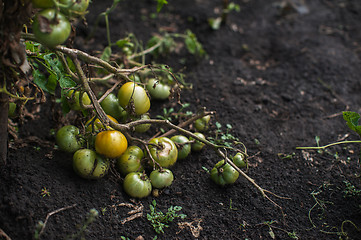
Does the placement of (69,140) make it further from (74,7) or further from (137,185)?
(74,7)

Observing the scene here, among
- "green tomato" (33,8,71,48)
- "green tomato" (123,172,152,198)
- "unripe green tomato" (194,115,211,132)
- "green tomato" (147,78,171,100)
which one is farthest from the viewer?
"green tomato" (147,78,171,100)

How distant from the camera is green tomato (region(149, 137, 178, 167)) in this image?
226 cm

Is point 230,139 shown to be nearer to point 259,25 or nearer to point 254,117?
point 254,117

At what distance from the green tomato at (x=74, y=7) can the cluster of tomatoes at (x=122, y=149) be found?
1.55 ft

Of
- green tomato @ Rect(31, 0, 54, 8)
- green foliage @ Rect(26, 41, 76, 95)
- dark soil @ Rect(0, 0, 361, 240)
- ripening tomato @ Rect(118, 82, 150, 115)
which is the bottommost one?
dark soil @ Rect(0, 0, 361, 240)

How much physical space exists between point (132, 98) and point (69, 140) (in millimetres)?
473

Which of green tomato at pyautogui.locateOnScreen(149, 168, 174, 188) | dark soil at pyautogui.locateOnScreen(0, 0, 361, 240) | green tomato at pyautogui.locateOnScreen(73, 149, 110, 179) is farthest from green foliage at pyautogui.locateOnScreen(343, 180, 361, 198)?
green tomato at pyautogui.locateOnScreen(73, 149, 110, 179)

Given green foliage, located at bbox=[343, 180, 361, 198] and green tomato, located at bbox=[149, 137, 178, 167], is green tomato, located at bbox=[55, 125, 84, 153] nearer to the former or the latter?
green tomato, located at bbox=[149, 137, 178, 167]

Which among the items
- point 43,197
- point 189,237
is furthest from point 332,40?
point 43,197

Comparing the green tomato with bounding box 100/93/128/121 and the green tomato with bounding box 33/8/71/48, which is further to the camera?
the green tomato with bounding box 100/93/128/121

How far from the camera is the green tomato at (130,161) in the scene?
221 cm

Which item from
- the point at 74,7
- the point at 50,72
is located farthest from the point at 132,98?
the point at 74,7

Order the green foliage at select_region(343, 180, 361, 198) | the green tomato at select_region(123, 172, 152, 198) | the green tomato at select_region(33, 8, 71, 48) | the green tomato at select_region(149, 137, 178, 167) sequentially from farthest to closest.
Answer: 1. the green foliage at select_region(343, 180, 361, 198)
2. the green tomato at select_region(149, 137, 178, 167)
3. the green tomato at select_region(123, 172, 152, 198)
4. the green tomato at select_region(33, 8, 71, 48)

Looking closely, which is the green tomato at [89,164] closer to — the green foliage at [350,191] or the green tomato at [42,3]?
the green tomato at [42,3]
